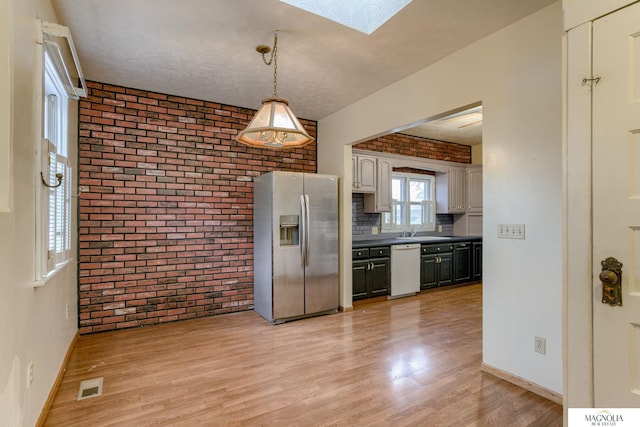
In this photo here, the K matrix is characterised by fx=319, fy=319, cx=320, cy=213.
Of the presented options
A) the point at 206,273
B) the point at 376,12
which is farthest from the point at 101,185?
the point at 376,12

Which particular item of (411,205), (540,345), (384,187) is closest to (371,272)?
(384,187)

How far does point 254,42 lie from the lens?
8.73 feet

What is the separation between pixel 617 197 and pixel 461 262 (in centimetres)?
477

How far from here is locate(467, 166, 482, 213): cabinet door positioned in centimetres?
639

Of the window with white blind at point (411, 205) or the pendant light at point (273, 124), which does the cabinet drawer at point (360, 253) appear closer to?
the window with white blind at point (411, 205)

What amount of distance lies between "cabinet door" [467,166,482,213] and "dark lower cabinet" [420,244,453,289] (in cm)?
130

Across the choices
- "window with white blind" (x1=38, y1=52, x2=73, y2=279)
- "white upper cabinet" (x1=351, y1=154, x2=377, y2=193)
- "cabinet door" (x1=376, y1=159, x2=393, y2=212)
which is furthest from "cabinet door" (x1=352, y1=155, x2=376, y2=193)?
"window with white blind" (x1=38, y1=52, x2=73, y2=279)

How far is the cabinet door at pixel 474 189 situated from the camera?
21.0ft

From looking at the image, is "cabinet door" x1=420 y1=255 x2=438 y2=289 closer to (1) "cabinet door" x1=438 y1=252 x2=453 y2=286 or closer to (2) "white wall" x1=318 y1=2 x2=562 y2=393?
(1) "cabinet door" x1=438 y1=252 x2=453 y2=286

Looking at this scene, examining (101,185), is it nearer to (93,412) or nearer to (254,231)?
(254,231)

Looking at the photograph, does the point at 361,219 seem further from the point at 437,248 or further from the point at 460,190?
the point at 460,190

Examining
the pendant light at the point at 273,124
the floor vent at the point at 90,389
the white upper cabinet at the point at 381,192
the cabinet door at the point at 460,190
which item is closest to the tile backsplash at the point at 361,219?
the white upper cabinet at the point at 381,192

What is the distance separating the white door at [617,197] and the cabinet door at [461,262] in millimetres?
4518

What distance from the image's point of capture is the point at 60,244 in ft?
8.02
